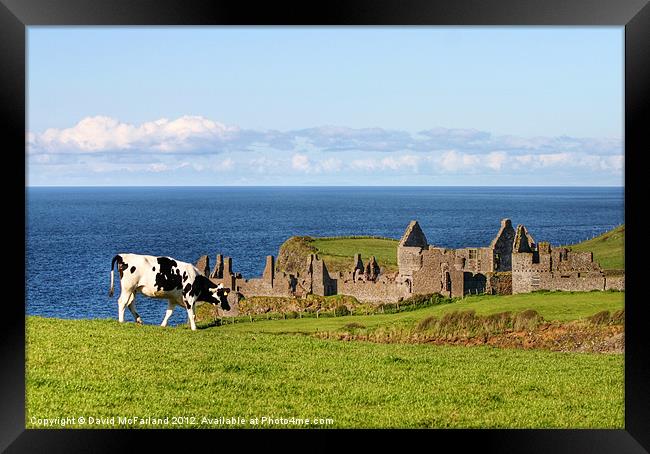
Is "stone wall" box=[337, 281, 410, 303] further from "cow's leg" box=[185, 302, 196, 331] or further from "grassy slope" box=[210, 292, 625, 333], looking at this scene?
"cow's leg" box=[185, 302, 196, 331]

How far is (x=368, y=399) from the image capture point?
10078 millimetres

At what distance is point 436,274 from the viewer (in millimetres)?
29922

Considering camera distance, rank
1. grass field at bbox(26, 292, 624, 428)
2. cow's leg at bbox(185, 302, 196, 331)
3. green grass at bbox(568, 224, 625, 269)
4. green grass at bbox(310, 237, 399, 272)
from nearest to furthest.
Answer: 1. grass field at bbox(26, 292, 624, 428)
2. cow's leg at bbox(185, 302, 196, 331)
3. green grass at bbox(568, 224, 625, 269)
4. green grass at bbox(310, 237, 399, 272)

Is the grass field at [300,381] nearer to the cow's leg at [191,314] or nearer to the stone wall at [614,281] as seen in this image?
the cow's leg at [191,314]

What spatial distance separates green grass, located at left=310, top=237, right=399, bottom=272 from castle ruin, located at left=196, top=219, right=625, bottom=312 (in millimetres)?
1505

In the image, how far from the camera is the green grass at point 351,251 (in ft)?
120

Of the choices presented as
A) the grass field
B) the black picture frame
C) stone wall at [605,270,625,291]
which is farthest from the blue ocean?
stone wall at [605,270,625,291]

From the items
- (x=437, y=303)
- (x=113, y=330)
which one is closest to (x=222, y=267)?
(x=437, y=303)

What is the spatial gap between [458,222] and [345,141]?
23876 millimetres

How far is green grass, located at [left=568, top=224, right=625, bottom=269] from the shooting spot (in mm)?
27938

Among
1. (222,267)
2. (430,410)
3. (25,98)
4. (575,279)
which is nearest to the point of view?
(25,98)

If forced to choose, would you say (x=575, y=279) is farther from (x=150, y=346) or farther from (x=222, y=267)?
(x=150, y=346)

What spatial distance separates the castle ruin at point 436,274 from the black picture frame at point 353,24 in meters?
16.6

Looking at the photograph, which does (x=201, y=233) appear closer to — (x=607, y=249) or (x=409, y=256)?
(x=409, y=256)
